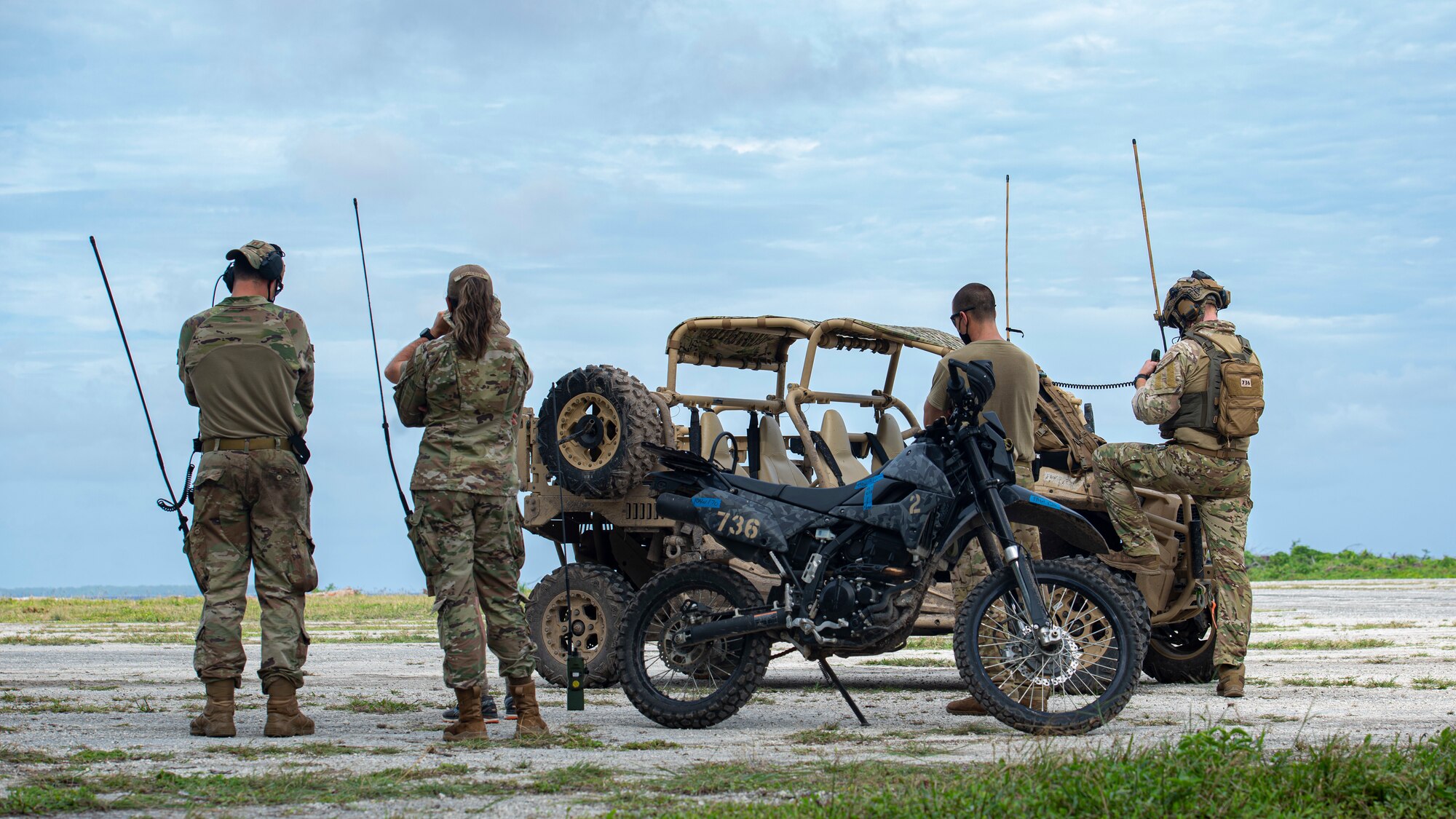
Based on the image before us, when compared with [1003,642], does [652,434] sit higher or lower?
higher

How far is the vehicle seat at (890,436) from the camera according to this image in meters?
10.6

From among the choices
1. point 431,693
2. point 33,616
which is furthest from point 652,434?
point 33,616

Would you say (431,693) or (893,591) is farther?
(431,693)

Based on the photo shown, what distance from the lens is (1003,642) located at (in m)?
6.76

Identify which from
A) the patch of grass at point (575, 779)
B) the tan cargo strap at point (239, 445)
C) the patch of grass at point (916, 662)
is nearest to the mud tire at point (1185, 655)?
the patch of grass at point (916, 662)

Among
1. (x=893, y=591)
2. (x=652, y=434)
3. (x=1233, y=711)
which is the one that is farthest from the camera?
(x=652, y=434)

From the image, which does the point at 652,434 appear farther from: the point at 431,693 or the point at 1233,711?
the point at 1233,711

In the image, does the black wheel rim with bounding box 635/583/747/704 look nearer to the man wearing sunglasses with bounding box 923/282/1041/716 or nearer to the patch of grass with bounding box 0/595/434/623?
the man wearing sunglasses with bounding box 923/282/1041/716

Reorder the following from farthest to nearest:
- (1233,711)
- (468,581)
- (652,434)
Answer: (652,434) → (1233,711) → (468,581)

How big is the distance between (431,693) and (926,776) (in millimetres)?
4887

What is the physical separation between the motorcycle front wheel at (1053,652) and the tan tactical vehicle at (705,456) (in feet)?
6.97

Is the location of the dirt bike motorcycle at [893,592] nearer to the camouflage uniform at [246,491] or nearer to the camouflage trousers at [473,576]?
the camouflage trousers at [473,576]

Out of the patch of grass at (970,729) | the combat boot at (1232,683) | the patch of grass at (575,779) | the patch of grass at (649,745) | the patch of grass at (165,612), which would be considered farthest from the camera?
the patch of grass at (165,612)

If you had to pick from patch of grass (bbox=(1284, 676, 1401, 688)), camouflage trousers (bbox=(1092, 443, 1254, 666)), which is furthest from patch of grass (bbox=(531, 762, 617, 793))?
patch of grass (bbox=(1284, 676, 1401, 688))
